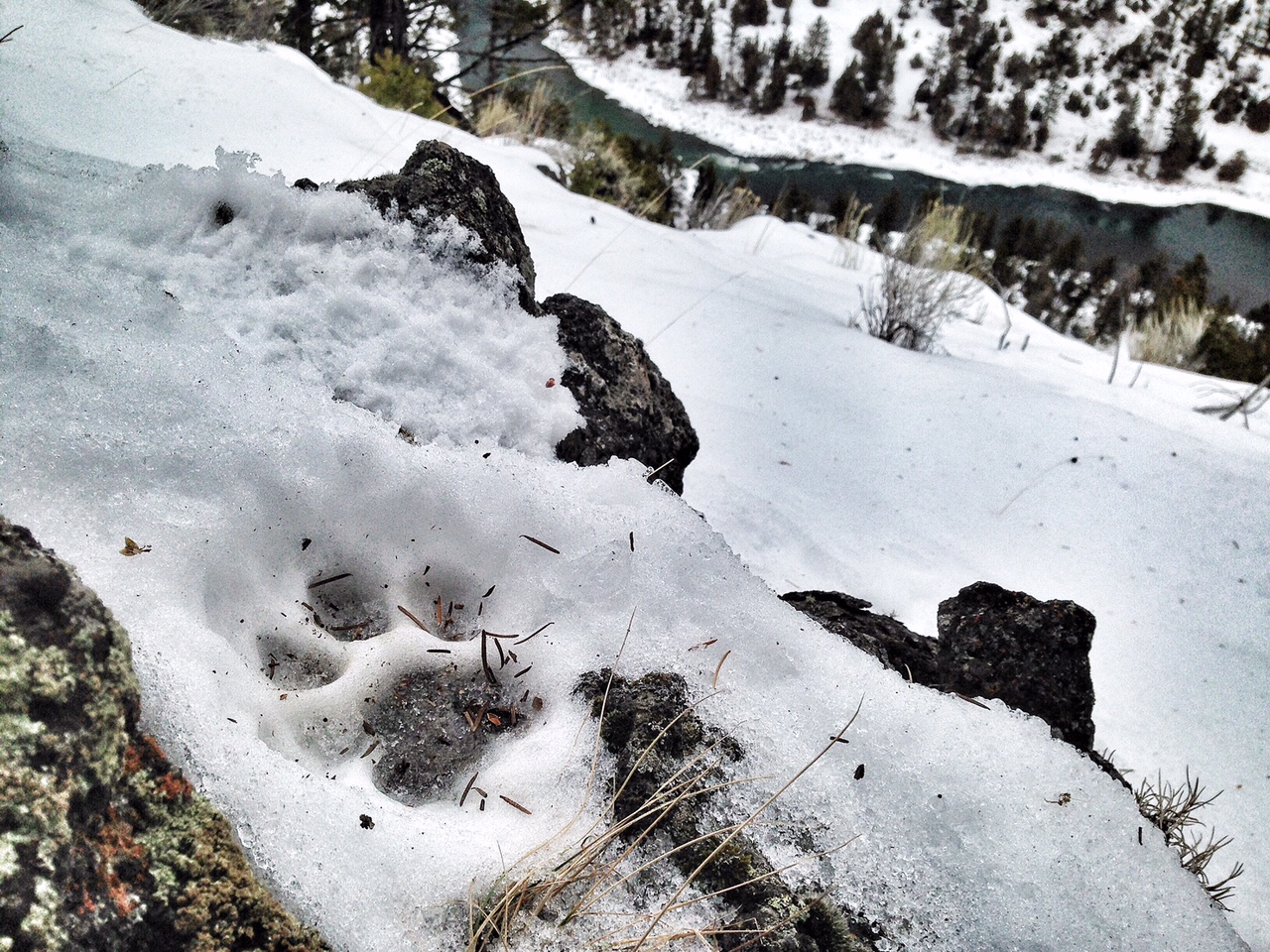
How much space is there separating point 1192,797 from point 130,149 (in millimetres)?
2933

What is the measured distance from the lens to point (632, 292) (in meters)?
3.05

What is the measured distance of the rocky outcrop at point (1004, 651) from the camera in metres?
1.40

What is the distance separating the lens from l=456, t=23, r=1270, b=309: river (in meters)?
14.6

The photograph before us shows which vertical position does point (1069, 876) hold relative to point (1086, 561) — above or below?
above

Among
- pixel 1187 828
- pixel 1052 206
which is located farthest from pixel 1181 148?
pixel 1187 828

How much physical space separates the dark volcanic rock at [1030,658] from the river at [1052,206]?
46.9 ft

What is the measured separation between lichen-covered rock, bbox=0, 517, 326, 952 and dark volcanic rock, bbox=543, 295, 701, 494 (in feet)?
3.15

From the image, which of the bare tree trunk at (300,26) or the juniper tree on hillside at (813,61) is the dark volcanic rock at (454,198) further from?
the juniper tree on hillside at (813,61)

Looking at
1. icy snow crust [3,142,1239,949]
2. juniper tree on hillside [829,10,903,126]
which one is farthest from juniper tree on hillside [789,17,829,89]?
icy snow crust [3,142,1239,949]

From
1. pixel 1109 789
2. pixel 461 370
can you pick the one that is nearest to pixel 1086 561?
pixel 1109 789

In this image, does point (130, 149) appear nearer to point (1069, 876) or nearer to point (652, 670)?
point (652, 670)

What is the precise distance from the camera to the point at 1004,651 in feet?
4.76

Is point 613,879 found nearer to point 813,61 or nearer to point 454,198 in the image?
point 454,198

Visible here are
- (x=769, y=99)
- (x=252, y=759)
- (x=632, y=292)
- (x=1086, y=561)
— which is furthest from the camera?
(x=769, y=99)
